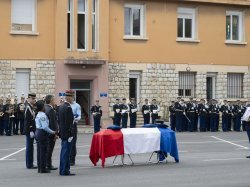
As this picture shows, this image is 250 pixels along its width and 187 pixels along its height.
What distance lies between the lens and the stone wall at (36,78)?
35.7 meters

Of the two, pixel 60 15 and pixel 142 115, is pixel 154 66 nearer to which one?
pixel 142 115

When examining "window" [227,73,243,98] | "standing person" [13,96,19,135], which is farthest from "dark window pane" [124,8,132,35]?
"standing person" [13,96,19,135]

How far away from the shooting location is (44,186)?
46.0 ft

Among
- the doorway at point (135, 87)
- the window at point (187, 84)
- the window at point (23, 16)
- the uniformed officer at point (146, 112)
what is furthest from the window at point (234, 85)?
the window at point (23, 16)

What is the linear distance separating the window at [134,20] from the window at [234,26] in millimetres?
A: 6241

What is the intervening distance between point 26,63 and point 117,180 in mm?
21940

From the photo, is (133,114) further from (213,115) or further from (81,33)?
(81,33)

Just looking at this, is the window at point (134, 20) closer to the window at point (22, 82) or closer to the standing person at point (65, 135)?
the window at point (22, 82)

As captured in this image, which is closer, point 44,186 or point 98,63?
point 44,186

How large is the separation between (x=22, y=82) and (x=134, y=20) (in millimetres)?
7743

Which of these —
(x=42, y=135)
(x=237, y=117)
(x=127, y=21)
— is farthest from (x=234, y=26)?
(x=42, y=135)

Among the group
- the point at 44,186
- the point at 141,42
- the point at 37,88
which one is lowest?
the point at 44,186

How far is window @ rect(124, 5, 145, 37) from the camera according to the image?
38656 millimetres

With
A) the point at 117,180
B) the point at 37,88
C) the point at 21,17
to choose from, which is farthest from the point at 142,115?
the point at 117,180
